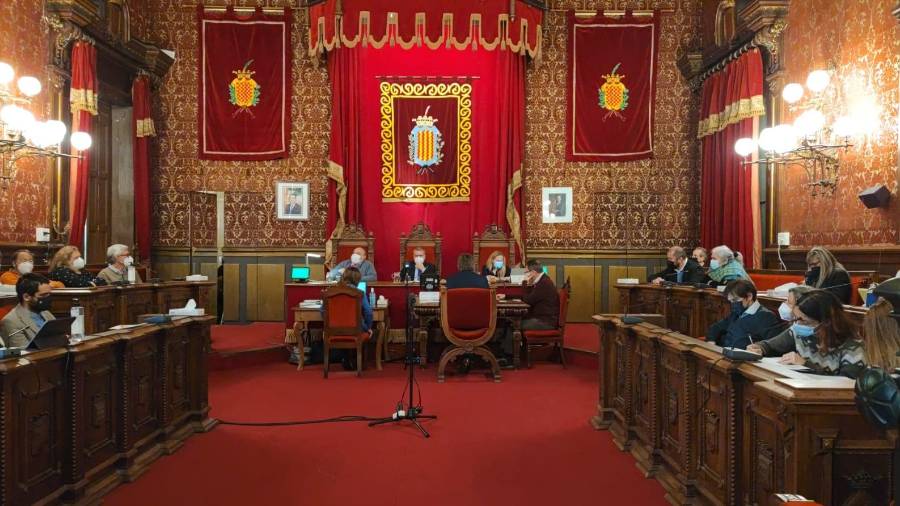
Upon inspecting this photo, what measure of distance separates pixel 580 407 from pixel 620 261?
6.03 metres

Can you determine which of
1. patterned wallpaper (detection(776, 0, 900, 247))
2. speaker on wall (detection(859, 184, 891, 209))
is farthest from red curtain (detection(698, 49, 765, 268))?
speaker on wall (detection(859, 184, 891, 209))

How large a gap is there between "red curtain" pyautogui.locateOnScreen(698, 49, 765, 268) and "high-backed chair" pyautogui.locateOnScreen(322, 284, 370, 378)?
5725mm

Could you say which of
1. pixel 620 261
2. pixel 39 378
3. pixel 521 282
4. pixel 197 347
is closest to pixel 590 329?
pixel 620 261

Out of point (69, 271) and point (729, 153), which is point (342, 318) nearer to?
point (69, 271)

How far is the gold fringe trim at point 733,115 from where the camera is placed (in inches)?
352

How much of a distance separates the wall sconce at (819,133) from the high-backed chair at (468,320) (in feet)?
11.8

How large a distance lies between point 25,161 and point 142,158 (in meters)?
2.88

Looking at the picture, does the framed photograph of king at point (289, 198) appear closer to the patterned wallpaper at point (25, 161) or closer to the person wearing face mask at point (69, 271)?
the patterned wallpaper at point (25, 161)

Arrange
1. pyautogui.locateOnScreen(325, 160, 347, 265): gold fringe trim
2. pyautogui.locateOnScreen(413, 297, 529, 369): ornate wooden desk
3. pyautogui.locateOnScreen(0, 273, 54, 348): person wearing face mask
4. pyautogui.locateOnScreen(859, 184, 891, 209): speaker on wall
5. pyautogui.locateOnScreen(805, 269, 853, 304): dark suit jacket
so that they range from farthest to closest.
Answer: pyautogui.locateOnScreen(325, 160, 347, 265): gold fringe trim < pyautogui.locateOnScreen(413, 297, 529, 369): ornate wooden desk < pyautogui.locateOnScreen(859, 184, 891, 209): speaker on wall < pyautogui.locateOnScreen(805, 269, 853, 304): dark suit jacket < pyautogui.locateOnScreen(0, 273, 54, 348): person wearing face mask

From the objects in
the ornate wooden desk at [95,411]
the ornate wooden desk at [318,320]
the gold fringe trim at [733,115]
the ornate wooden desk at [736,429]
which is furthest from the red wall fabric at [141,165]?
the gold fringe trim at [733,115]

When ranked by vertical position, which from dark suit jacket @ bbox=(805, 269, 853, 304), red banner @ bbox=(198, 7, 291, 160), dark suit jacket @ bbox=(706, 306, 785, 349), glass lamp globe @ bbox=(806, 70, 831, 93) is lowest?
dark suit jacket @ bbox=(706, 306, 785, 349)

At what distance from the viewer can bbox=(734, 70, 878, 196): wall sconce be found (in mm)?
7086

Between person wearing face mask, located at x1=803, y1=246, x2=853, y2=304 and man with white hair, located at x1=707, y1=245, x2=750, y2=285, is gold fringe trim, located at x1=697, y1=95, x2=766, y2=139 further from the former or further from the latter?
person wearing face mask, located at x1=803, y1=246, x2=853, y2=304

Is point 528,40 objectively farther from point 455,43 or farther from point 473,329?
point 473,329
